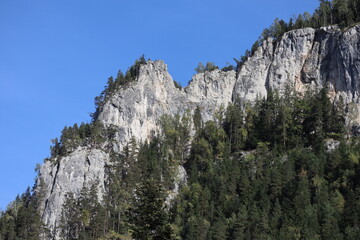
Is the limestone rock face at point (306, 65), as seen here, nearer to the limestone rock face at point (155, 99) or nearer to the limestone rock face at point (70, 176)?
the limestone rock face at point (155, 99)

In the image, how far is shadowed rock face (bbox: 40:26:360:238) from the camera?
124750mm

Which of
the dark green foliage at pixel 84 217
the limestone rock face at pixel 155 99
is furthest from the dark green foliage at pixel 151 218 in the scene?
the limestone rock face at pixel 155 99

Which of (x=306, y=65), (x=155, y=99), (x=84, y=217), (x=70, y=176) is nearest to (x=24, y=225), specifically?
(x=84, y=217)

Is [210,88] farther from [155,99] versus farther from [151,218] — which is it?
[151,218]

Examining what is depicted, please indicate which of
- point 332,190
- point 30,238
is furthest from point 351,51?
point 30,238

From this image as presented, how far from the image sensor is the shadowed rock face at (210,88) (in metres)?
125

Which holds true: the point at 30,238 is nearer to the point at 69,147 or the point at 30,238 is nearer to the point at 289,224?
the point at 69,147

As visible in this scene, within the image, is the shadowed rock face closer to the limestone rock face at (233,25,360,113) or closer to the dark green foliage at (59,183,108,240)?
the limestone rock face at (233,25,360,113)

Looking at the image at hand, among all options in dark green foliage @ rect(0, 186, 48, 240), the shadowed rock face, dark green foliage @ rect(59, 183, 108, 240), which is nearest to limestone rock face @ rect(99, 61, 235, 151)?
the shadowed rock face

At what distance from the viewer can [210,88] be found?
516 feet

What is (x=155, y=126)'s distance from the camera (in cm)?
14350

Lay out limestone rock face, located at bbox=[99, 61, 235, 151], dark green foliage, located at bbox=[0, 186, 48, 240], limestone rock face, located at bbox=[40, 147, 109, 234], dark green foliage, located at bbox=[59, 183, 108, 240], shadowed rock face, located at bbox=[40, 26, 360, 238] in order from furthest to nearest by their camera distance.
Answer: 1. limestone rock face, located at bbox=[99, 61, 235, 151]
2. shadowed rock face, located at bbox=[40, 26, 360, 238]
3. limestone rock face, located at bbox=[40, 147, 109, 234]
4. dark green foliage, located at bbox=[0, 186, 48, 240]
5. dark green foliage, located at bbox=[59, 183, 108, 240]

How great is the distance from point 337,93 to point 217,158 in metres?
33.0

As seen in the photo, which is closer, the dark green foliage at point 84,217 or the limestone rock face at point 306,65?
the dark green foliage at point 84,217
